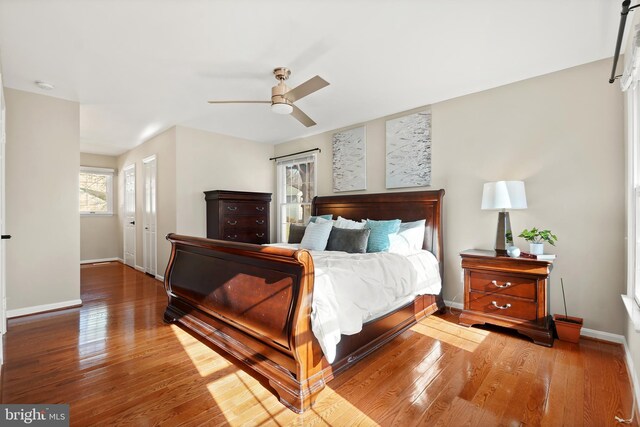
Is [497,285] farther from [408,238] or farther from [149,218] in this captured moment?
[149,218]

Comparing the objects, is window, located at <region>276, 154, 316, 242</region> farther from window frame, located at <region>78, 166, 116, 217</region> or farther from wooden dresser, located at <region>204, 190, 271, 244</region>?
window frame, located at <region>78, 166, 116, 217</region>

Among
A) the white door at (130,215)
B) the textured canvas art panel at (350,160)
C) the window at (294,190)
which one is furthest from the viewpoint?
the white door at (130,215)

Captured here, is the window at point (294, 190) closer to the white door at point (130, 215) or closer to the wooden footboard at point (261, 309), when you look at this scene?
the wooden footboard at point (261, 309)

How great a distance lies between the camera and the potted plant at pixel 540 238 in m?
2.75

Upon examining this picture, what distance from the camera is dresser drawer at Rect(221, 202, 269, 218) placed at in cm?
482

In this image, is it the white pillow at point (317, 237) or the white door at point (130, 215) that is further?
the white door at point (130, 215)

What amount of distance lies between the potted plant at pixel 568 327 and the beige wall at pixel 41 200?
5.44m

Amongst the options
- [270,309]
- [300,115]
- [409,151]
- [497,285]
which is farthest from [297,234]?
[497,285]

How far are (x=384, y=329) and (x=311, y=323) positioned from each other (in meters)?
0.97

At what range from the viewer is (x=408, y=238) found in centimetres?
344

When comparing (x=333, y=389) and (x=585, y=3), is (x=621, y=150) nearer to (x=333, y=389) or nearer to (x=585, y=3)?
(x=585, y=3)

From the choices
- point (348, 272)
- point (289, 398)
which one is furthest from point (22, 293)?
point (348, 272)

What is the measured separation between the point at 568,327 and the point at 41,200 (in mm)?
5812

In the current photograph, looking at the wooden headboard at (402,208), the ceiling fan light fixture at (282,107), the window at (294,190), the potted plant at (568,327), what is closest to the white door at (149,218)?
the window at (294,190)
